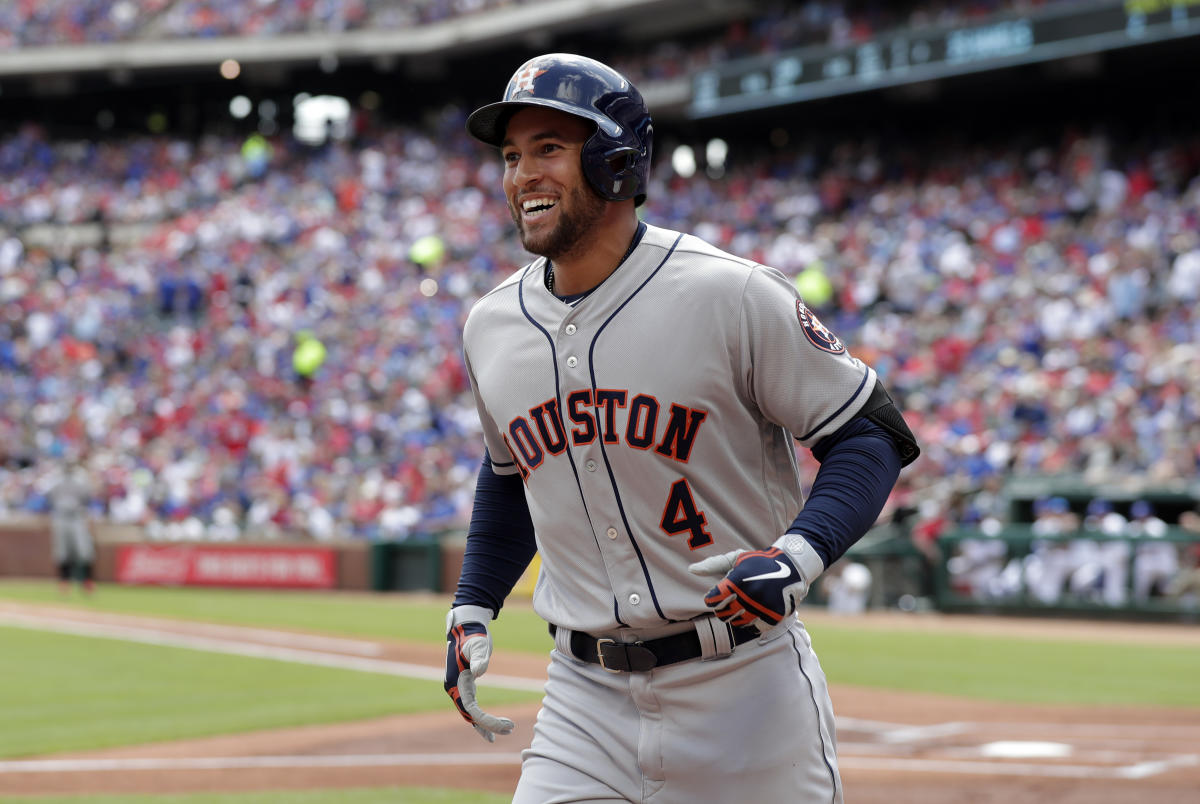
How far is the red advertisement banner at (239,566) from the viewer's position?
20.2 meters

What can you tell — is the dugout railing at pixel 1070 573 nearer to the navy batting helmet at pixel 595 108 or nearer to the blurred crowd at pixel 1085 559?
the blurred crowd at pixel 1085 559

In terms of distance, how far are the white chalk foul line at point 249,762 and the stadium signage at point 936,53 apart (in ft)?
55.0

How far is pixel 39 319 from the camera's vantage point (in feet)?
89.9

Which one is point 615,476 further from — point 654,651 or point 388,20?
point 388,20

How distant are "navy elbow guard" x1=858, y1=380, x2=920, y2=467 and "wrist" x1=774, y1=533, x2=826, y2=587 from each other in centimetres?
31

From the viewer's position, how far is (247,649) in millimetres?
12367

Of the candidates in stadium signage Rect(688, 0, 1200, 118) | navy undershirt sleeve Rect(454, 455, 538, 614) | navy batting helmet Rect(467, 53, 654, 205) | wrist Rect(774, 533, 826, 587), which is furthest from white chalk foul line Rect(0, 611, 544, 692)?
stadium signage Rect(688, 0, 1200, 118)

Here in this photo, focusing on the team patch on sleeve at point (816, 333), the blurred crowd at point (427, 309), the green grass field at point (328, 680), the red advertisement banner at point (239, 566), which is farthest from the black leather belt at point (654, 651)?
the red advertisement banner at point (239, 566)

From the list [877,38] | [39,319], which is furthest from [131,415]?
[877,38]

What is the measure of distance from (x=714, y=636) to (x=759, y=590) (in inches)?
14.3

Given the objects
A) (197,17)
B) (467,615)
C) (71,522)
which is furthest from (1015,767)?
(197,17)

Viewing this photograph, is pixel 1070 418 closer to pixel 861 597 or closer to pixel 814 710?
pixel 861 597

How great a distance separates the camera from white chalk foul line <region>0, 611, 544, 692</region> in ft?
34.5

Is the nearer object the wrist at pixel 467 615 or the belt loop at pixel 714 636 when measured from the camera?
the belt loop at pixel 714 636
